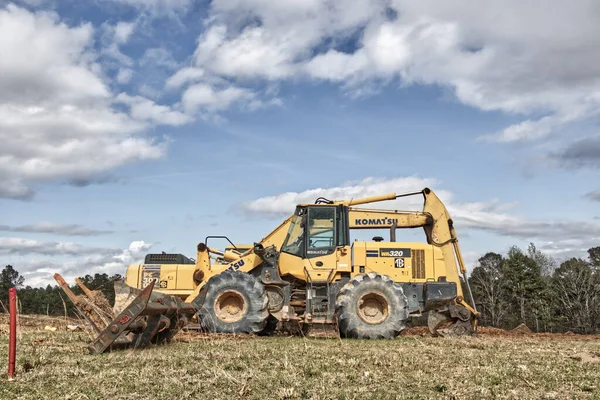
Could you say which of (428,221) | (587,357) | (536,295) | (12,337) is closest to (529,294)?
(536,295)

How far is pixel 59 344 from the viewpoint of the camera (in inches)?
439

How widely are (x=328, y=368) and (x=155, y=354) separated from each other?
119 inches

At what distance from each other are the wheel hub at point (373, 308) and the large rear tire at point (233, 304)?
236 cm

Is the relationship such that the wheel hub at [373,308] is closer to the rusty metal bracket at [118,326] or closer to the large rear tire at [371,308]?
the large rear tire at [371,308]

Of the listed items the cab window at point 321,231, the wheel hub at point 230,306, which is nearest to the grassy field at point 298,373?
the wheel hub at point 230,306

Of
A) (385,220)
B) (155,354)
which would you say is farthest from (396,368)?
(385,220)

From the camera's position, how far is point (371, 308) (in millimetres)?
15086

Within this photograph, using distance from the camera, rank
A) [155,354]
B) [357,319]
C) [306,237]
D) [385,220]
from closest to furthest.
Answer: [155,354]
[357,319]
[306,237]
[385,220]

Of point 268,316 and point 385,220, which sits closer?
point 268,316

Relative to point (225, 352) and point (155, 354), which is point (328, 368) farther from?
point (155, 354)

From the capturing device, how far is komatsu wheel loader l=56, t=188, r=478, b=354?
1485 centimetres

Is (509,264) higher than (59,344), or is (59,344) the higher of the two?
(509,264)

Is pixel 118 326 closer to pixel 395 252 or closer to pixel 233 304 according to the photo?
pixel 233 304

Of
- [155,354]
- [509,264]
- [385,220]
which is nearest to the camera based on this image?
[155,354]
